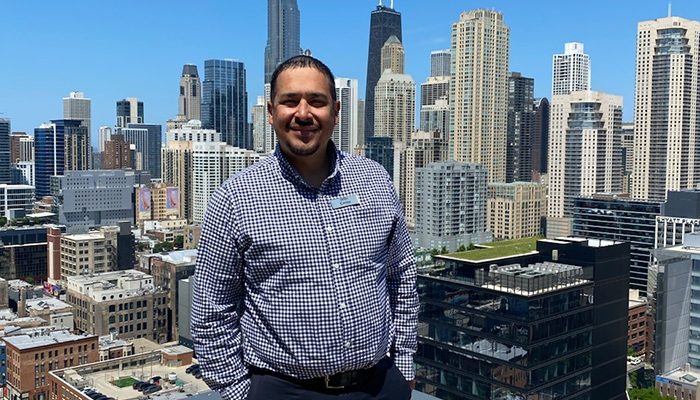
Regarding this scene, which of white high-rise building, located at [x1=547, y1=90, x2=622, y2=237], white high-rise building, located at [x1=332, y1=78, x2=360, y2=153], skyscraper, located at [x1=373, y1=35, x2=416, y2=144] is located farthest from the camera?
white high-rise building, located at [x1=332, y1=78, x2=360, y2=153]

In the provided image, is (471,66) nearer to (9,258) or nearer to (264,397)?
(9,258)

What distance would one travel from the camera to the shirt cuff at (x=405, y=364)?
1067 mm

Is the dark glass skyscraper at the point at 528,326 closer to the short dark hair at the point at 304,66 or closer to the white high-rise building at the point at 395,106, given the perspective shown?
the short dark hair at the point at 304,66

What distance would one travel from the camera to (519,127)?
3653 cm

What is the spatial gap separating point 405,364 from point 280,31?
68.2m

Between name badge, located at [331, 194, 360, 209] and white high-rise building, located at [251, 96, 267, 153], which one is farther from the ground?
white high-rise building, located at [251, 96, 267, 153]

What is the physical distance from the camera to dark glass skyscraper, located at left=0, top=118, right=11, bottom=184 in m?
36.1

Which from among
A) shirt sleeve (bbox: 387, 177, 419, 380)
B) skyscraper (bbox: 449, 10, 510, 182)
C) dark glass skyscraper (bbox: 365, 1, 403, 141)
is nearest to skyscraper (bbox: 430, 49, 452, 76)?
dark glass skyscraper (bbox: 365, 1, 403, 141)

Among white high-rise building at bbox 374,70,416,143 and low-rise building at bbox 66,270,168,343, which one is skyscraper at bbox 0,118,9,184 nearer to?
white high-rise building at bbox 374,70,416,143

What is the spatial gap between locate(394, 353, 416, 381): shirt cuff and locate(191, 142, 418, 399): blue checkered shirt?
75mm

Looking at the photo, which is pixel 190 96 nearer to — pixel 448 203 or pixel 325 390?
pixel 448 203

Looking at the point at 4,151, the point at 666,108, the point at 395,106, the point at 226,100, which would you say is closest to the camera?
the point at 666,108

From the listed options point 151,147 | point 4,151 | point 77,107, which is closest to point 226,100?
point 151,147

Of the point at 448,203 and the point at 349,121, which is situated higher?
the point at 349,121
